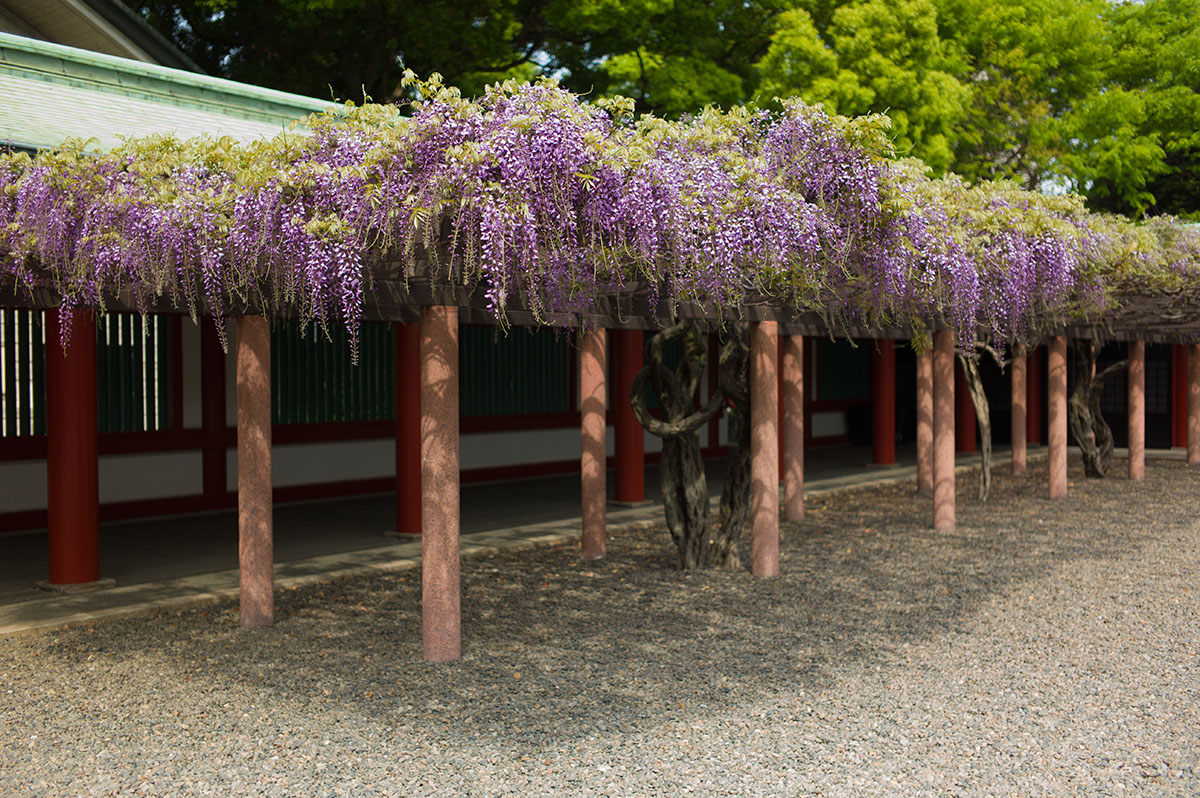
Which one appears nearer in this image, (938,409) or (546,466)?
(938,409)

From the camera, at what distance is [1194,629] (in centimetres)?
623

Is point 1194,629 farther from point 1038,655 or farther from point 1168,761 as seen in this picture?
point 1168,761

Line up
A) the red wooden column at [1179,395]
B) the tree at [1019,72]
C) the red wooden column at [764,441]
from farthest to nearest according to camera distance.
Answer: the red wooden column at [1179,395] < the tree at [1019,72] < the red wooden column at [764,441]

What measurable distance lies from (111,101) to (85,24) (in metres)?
3.87

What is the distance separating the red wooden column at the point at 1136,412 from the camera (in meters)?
13.8

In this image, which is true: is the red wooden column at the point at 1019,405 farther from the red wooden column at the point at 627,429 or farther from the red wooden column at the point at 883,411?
the red wooden column at the point at 627,429

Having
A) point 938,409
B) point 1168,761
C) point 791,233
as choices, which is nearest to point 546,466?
point 938,409

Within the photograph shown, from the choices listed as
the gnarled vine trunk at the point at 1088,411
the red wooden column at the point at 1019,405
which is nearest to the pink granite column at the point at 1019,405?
the red wooden column at the point at 1019,405

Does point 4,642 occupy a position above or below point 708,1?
below

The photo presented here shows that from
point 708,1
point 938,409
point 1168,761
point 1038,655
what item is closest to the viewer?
point 1168,761

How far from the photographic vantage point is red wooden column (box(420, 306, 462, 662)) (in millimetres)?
5422

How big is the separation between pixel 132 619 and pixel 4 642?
704 millimetres

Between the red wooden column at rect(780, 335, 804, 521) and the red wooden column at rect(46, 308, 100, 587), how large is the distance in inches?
231

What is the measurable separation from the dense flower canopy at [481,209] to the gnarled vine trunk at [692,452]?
979 mm
